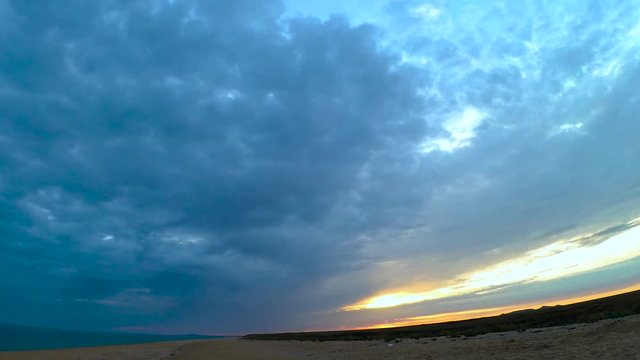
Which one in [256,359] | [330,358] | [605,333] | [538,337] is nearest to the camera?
[605,333]

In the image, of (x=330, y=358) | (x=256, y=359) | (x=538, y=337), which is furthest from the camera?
(x=256, y=359)

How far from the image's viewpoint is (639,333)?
2253cm

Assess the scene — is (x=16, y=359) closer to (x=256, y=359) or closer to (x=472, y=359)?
(x=256, y=359)

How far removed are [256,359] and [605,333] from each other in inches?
1276

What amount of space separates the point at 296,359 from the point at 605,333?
27.3 m

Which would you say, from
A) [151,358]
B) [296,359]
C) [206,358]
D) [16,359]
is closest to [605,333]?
[296,359]

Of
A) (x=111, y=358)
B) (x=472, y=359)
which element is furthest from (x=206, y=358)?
(x=472, y=359)

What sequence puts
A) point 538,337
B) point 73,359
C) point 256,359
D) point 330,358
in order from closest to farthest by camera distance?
point 538,337, point 330,358, point 256,359, point 73,359

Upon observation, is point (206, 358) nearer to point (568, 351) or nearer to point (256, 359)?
point (256, 359)

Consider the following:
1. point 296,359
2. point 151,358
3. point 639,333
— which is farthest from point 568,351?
point 151,358

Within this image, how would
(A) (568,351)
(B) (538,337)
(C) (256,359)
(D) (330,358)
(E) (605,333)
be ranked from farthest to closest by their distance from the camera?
(C) (256,359) < (D) (330,358) < (B) (538,337) < (E) (605,333) < (A) (568,351)

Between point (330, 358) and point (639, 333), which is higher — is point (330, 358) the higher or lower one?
the lower one

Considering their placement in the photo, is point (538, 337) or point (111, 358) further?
point (111, 358)

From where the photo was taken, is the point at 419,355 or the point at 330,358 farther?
the point at 330,358
